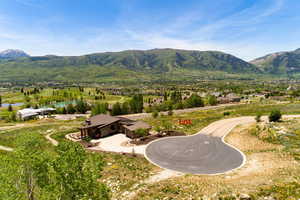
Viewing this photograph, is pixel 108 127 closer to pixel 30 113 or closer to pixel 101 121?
pixel 101 121

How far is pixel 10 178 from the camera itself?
40.8 ft

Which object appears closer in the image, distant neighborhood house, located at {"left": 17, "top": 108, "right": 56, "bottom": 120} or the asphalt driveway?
the asphalt driveway

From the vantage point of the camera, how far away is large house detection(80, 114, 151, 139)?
1614 inches

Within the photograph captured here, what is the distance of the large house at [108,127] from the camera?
41000mm

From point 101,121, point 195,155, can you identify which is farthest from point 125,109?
point 195,155

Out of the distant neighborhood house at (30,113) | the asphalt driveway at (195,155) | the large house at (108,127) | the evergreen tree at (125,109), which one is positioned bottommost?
the distant neighborhood house at (30,113)

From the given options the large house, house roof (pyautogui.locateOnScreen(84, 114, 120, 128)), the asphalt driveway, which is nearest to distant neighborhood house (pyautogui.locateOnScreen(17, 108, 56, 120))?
house roof (pyautogui.locateOnScreen(84, 114, 120, 128))

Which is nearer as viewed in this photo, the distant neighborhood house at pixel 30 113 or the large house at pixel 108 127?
the large house at pixel 108 127

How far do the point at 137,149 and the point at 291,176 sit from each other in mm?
22654

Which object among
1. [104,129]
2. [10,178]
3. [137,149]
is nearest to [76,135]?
[104,129]

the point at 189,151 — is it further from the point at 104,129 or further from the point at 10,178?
the point at 10,178

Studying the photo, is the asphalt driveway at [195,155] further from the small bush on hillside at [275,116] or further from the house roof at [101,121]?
the small bush on hillside at [275,116]

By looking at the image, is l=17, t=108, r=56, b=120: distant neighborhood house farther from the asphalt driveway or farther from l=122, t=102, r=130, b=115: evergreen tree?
the asphalt driveway

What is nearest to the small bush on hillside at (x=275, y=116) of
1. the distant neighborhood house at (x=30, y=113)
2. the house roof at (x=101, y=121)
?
the house roof at (x=101, y=121)
